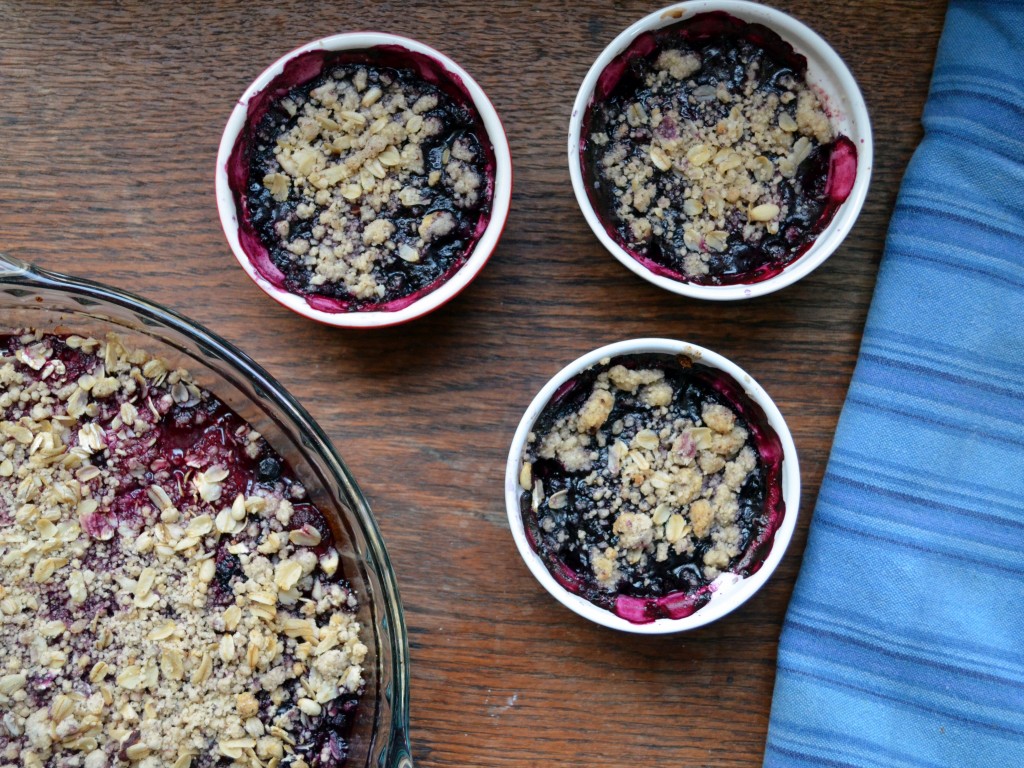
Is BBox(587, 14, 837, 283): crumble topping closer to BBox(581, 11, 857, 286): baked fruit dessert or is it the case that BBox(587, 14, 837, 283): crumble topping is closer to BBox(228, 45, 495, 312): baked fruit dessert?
BBox(581, 11, 857, 286): baked fruit dessert

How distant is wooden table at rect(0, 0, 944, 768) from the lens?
143 cm

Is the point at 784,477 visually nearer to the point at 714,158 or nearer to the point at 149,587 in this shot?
the point at 714,158

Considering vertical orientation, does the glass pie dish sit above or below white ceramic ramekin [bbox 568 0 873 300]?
below

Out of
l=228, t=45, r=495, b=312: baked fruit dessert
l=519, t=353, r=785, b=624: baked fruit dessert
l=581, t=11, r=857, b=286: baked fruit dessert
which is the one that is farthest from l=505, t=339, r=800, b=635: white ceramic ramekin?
l=228, t=45, r=495, b=312: baked fruit dessert

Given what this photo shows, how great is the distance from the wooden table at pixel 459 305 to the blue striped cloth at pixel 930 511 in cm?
7

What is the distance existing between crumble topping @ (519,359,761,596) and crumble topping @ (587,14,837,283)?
204 mm

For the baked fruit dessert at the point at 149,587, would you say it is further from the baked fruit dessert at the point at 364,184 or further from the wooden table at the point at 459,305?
the baked fruit dessert at the point at 364,184

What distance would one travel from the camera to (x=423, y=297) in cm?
135

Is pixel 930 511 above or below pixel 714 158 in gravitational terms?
below

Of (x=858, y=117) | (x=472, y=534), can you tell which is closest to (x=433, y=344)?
(x=472, y=534)

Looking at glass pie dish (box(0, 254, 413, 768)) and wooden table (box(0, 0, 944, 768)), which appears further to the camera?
wooden table (box(0, 0, 944, 768))

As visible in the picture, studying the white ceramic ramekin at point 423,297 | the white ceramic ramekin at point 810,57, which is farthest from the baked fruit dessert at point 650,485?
the white ceramic ramekin at point 423,297

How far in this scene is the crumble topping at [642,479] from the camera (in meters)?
1.36

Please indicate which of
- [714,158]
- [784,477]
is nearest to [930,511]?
[784,477]
